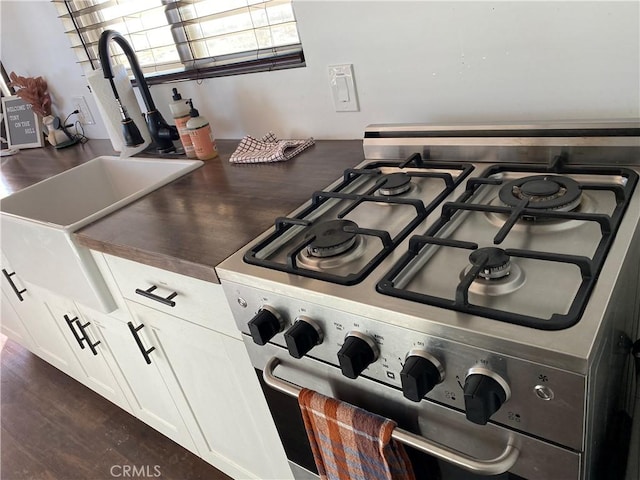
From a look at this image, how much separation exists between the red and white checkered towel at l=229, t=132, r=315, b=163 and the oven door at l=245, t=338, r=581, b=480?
59cm

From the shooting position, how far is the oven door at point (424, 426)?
1.96 ft

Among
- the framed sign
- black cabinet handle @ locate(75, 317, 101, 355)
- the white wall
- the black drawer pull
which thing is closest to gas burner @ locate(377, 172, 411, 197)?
the white wall

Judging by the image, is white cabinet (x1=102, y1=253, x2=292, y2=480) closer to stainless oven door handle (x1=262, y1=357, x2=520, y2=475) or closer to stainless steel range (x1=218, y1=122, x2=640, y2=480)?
stainless steel range (x1=218, y1=122, x2=640, y2=480)

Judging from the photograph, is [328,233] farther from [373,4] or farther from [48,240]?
[48,240]

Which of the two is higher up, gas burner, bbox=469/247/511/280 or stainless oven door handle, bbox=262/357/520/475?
gas burner, bbox=469/247/511/280

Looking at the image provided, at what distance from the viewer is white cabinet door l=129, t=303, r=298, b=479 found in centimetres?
107

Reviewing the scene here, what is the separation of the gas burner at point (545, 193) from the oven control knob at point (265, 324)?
1.38 ft

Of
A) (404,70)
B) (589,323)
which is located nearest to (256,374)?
(589,323)

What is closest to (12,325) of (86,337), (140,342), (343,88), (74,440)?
(74,440)

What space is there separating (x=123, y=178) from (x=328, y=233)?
1205 mm

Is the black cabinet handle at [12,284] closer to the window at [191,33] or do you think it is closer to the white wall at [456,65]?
the window at [191,33]

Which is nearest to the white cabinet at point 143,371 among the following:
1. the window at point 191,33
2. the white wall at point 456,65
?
the white wall at point 456,65

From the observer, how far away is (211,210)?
1.09 m

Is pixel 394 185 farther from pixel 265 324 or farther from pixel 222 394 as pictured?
pixel 222 394
